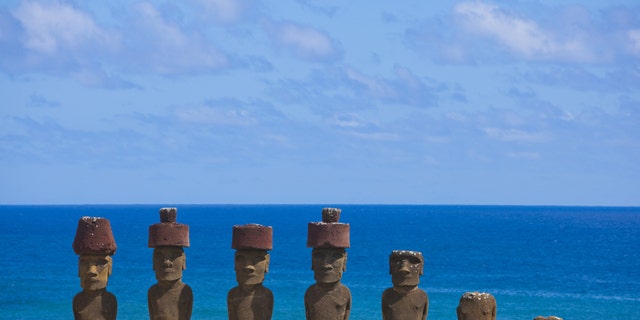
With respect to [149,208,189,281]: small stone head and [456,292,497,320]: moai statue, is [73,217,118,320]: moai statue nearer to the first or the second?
[149,208,189,281]: small stone head

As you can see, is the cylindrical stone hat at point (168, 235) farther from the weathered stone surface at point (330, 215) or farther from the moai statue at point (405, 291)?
the moai statue at point (405, 291)

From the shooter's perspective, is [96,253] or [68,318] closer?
[96,253]

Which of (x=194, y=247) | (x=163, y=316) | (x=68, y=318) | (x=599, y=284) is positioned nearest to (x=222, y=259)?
(x=194, y=247)

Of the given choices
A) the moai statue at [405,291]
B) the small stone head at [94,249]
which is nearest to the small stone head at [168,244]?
the small stone head at [94,249]

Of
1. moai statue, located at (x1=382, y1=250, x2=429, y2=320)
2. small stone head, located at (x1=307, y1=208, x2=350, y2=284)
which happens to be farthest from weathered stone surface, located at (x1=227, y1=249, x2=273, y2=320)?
moai statue, located at (x1=382, y1=250, x2=429, y2=320)

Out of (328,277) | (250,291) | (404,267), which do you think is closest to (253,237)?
(250,291)

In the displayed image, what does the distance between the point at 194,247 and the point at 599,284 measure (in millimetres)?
36728

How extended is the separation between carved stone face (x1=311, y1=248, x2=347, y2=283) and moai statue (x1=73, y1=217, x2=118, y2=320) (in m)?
2.77

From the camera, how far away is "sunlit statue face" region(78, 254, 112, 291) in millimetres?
13789

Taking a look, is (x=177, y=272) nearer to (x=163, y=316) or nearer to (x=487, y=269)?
(x=163, y=316)

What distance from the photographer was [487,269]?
70.2 metres

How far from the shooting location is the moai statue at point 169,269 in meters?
13.9

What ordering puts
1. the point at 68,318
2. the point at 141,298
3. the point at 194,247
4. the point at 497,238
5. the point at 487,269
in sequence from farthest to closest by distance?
the point at 497,238 < the point at 194,247 < the point at 487,269 < the point at 141,298 < the point at 68,318

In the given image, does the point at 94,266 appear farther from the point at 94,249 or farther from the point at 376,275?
the point at 376,275
